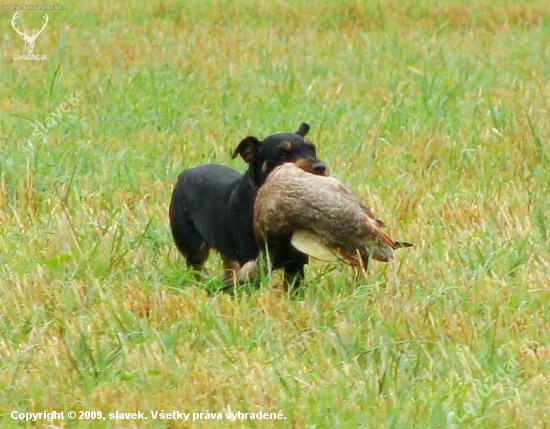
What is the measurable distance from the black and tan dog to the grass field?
6.2 inches

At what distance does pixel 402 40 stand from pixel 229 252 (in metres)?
6.45

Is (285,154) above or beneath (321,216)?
above

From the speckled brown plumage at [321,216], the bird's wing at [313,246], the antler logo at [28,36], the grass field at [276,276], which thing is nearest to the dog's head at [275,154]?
the speckled brown plumage at [321,216]

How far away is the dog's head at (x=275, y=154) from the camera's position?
5367mm

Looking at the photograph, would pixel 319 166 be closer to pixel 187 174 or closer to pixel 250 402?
pixel 187 174

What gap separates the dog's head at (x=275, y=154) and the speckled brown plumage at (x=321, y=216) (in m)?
0.18

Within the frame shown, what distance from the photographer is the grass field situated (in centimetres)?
423

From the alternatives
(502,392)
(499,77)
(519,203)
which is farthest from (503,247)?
(499,77)

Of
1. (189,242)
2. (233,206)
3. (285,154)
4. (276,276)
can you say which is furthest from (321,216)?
(189,242)

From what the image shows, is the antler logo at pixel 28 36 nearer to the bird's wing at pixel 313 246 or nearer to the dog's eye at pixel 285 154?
the dog's eye at pixel 285 154

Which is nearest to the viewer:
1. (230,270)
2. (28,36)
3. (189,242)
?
(230,270)

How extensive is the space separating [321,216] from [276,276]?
0.76 m

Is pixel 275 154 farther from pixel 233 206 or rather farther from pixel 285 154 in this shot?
pixel 233 206

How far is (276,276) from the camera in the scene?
5.73 metres
